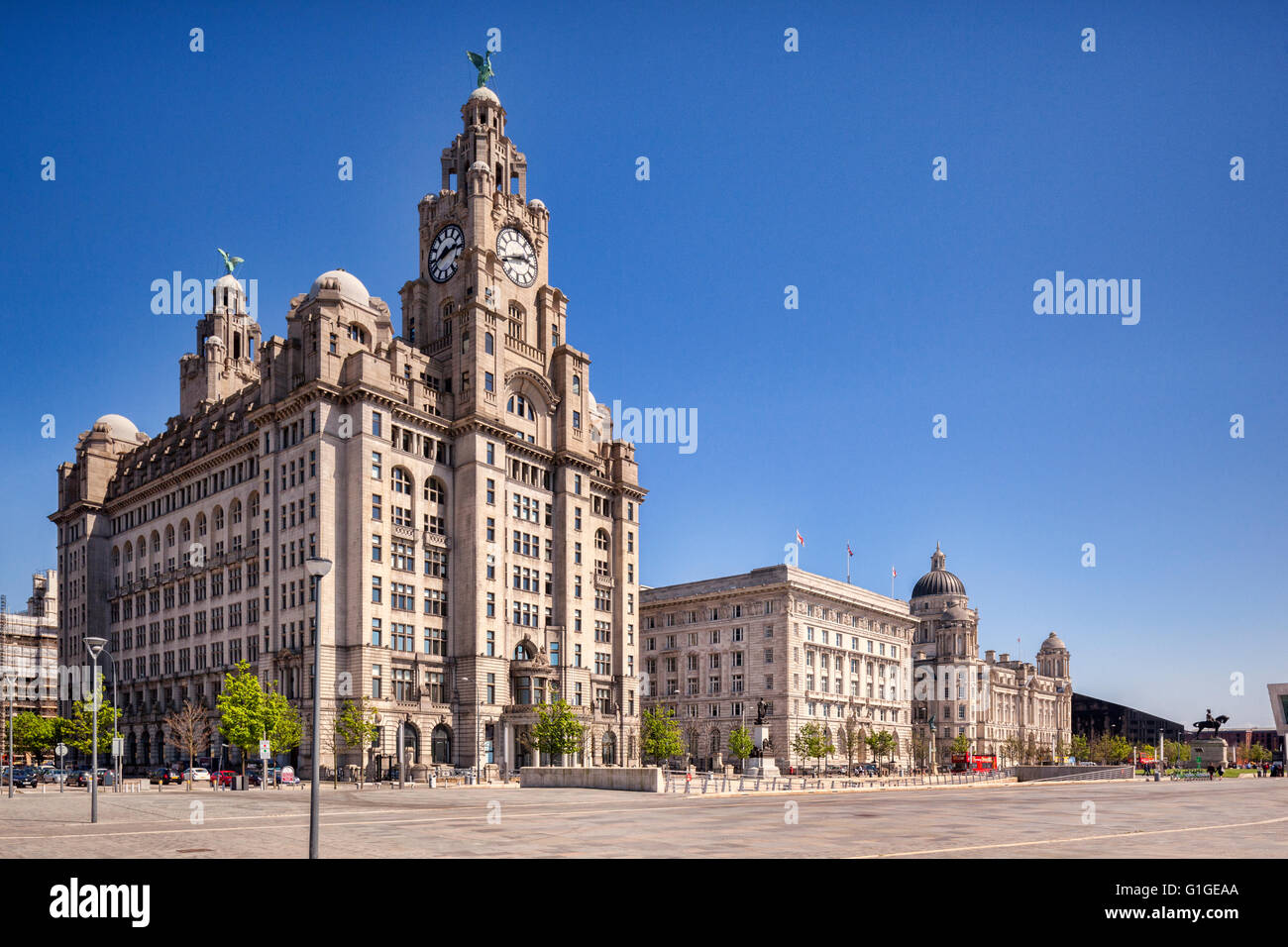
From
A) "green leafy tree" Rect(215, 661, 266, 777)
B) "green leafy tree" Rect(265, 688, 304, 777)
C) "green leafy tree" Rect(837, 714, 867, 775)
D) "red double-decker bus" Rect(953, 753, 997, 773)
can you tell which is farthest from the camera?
"green leafy tree" Rect(837, 714, 867, 775)

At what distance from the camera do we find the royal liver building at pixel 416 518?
3536 inches

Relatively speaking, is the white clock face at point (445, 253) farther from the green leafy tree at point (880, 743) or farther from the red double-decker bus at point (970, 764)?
the red double-decker bus at point (970, 764)

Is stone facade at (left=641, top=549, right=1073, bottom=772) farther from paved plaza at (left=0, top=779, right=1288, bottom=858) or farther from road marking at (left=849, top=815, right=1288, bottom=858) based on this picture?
road marking at (left=849, top=815, right=1288, bottom=858)

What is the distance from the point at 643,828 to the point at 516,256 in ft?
269

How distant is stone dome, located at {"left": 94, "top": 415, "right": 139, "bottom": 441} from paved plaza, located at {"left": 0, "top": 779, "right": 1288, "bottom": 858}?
87490mm

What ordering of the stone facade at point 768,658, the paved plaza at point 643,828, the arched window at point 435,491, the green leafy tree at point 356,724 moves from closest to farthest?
the paved plaza at point 643,828
the green leafy tree at point 356,724
the arched window at point 435,491
the stone facade at point 768,658

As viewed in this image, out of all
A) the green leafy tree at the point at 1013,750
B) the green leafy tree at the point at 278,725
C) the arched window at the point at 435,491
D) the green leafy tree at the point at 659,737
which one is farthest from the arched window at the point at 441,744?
the green leafy tree at the point at 1013,750

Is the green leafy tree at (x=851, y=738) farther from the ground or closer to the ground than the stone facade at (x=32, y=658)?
closer to the ground

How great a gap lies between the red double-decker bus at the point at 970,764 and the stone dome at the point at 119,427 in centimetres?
10905

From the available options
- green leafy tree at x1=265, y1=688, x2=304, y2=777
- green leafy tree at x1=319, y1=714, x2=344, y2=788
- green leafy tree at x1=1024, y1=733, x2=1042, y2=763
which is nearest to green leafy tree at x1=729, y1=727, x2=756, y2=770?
green leafy tree at x1=319, y1=714, x2=344, y2=788

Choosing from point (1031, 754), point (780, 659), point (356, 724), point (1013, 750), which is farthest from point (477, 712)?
A: point (1031, 754)

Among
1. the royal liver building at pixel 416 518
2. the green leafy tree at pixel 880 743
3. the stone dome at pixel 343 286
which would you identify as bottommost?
the green leafy tree at pixel 880 743

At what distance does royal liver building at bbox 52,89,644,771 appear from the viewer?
295 ft

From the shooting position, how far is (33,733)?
118 meters
